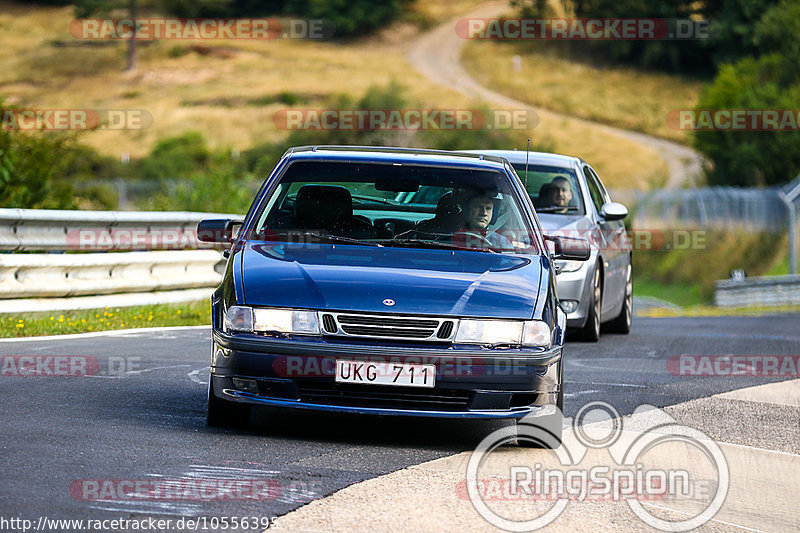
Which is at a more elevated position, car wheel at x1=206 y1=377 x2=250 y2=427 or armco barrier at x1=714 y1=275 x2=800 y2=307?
car wheel at x1=206 y1=377 x2=250 y2=427

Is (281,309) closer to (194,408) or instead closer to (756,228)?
(194,408)

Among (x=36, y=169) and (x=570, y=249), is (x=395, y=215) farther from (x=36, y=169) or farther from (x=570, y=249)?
(x=36, y=169)

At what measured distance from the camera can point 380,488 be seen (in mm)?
6004

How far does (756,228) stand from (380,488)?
34102 millimetres

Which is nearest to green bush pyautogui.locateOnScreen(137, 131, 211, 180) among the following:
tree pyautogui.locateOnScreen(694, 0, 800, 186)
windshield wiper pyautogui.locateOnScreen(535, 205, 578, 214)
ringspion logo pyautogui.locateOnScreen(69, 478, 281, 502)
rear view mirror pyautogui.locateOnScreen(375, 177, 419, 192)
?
tree pyautogui.locateOnScreen(694, 0, 800, 186)

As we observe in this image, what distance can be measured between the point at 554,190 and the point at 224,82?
88362 mm

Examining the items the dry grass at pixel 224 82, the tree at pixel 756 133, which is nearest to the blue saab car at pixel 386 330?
the tree at pixel 756 133

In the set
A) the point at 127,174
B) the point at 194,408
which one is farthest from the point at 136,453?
the point at 127,174

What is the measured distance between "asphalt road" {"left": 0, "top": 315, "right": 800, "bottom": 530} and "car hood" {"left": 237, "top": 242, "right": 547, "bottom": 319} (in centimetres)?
76

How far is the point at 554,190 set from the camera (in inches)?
534

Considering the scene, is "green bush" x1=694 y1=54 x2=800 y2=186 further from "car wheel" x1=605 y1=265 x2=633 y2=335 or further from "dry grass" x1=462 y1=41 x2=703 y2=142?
"car wheel" x1=605 y1=265 x2=633 y2=335

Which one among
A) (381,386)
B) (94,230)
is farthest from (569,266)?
(381,386)

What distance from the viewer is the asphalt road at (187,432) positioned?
562 centimetres

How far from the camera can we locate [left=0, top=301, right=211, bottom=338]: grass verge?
39.1 ft
